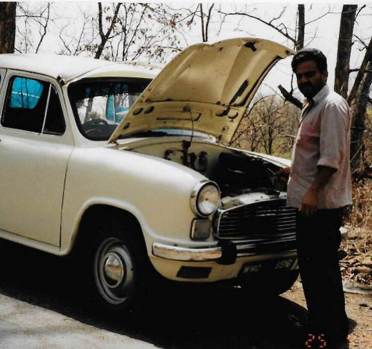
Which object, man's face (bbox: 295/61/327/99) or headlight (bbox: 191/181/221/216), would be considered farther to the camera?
man's face (bbox: 295/61/327/99)

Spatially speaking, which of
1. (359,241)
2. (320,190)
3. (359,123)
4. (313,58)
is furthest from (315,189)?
(359,123)

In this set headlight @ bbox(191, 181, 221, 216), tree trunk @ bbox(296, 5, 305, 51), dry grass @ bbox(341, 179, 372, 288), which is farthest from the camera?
tree trunk @ bbox(296, 5, 305, 51)

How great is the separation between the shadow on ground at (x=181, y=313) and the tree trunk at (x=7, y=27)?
5130 millimetres

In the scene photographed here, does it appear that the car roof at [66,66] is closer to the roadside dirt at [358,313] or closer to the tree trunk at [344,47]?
the roadside dirt at [358,313]

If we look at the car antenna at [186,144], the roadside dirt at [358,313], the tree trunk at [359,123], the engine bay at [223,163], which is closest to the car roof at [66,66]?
the car antenna at [186,144]

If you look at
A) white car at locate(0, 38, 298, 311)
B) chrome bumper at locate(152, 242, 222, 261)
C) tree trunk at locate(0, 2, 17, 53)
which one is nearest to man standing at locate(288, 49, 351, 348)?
white car at locate(0, 38, 298, 311)

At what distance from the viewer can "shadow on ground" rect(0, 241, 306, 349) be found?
406 centimetres

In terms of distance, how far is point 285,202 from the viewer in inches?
171

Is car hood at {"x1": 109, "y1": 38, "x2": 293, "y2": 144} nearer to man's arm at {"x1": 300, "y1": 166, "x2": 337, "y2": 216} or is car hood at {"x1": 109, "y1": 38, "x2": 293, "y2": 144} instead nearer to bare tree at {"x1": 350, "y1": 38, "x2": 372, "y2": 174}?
man's arm at {"x1": 300, "y1": 166, "x2": 337, "y2": 216}

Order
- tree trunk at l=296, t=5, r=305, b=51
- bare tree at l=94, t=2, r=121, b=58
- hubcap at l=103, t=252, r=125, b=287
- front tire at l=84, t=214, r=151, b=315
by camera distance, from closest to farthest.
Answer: front tire at l=84, t=214, r=151, b=315, hubcap at l=103, t=252, r=125, b=287, tree trunk at l=296, t=5, r=305, b=51, bare tree at l=94, t=2, r=121, b=58

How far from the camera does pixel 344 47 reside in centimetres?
897

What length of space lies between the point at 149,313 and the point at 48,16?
16.0 meters

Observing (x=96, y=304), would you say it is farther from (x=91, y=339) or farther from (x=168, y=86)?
(x=168, y=86)

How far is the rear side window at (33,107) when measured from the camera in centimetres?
477
